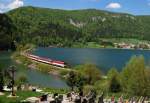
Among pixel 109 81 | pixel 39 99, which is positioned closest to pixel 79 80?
pixel 109 81

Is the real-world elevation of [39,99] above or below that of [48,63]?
above

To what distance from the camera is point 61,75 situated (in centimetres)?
13538

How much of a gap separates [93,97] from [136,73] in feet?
114

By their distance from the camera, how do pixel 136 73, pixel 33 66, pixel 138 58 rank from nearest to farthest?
pixel 136 73
pixel 138 58
pixel 33 66

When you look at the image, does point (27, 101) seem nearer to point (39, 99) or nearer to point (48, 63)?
point (39, 99)

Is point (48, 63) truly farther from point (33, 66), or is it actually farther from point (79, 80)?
point (79, 80)

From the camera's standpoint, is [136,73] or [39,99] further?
[136,73]

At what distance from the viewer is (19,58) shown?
19425 cm

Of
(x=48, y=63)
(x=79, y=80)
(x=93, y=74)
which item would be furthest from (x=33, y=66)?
(x=79, y=80)

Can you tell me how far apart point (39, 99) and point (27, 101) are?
4.98 ft

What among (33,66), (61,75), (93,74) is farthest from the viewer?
(33,66)

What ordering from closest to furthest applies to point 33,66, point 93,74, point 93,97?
point 93,97, point 93,74, point 33,66

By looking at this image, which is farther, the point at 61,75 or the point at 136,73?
the point at 61,75

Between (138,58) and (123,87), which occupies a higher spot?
(138,58)
